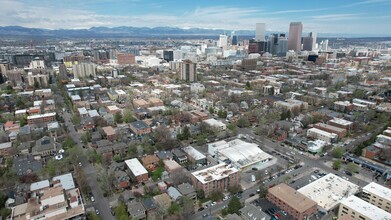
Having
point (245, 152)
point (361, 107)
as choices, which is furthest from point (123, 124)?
point (361, 107)

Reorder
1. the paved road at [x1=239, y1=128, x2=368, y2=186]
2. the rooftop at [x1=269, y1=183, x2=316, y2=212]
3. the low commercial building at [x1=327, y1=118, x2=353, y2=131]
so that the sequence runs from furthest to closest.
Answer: the low commercial building at [x1=327, y1=118, x2=353, y2=131]
the paved road at [x1=239, y1=128, x2=368, y2=186]
the rooftop at [x1=269, y1=183, x2=316, y2=212]

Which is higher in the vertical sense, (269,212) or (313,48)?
(313,48)

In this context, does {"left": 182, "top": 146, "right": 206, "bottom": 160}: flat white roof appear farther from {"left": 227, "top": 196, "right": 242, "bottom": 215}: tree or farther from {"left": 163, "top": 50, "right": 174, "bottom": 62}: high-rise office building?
{"left": 163, "top": 50, "right": 174, "bottom": 62}: high-rise office building

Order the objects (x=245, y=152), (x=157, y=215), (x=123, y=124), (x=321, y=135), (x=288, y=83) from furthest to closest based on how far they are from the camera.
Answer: (x=288, y=83)
(x=123, y=124)
(x=321, y=135)
(x=245, y=152)
(x=157, y=215)

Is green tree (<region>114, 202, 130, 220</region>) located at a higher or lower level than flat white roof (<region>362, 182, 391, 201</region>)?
lower

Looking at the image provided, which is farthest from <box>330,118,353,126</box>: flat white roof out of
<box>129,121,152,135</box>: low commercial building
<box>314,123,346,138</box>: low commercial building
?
<box>129,121,152,135</box>: low commercial building

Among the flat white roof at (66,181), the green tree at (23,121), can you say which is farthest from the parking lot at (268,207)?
the green tree at (23,121)

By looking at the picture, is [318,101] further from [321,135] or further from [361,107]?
[321,135]

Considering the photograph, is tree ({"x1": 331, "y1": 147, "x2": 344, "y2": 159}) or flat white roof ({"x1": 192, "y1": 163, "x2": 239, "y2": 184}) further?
tree ({"x1": 331, "y1": 147, "x2": 344, "y2": 159})

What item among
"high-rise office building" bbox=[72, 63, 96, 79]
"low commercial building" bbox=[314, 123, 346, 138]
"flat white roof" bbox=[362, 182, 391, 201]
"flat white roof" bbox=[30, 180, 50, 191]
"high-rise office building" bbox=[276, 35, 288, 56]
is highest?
"high-rise office building" bbox=[276, 35, 288, 56]
